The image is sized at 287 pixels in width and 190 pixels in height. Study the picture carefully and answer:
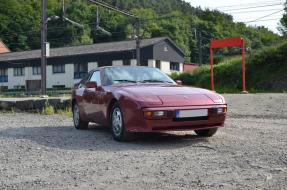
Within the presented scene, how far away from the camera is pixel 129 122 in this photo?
7.42 metres

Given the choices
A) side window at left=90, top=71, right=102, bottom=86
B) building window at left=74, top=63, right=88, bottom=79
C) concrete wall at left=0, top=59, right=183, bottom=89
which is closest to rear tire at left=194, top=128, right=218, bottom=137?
side window at left=90, top=71, right=102, bottom=86

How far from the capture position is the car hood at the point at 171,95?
7250mm

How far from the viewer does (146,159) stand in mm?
6059

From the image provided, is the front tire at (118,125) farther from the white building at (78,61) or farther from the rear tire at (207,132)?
the white building at (78,61)

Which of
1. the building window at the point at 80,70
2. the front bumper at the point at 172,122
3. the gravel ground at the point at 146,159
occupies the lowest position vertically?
the gravel ground at the point at 146,159

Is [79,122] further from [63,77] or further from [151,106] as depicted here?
[63,77]

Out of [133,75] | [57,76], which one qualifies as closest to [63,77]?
[57,76]

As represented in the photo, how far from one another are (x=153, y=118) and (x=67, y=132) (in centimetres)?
277

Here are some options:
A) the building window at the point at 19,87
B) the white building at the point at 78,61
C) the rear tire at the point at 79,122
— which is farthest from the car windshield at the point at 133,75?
the building window at the point at 19,87

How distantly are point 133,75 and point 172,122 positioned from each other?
1.86 meters

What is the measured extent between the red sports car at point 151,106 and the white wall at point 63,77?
55.5 meters

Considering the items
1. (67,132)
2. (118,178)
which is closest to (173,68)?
(67,132)

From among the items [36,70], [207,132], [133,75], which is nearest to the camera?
[207,132]

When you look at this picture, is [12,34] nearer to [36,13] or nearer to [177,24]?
Answer: [36,13]
